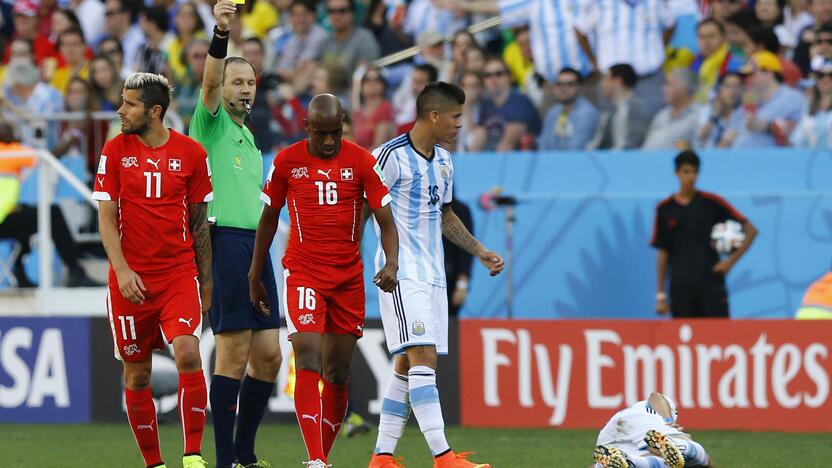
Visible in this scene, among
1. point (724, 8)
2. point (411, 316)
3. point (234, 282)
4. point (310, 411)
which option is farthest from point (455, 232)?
point (724, 8)

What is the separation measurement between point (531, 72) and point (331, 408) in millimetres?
8152

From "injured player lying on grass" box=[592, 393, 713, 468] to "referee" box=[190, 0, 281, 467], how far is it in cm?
203

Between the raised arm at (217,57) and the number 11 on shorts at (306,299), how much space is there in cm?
125

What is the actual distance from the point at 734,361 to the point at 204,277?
214 inches

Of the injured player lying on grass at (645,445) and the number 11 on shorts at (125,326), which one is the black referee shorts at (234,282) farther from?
the injured player lying on grass at (645,445)

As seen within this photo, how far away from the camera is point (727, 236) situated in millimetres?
13625

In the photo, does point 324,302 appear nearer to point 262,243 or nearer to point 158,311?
point 262,243

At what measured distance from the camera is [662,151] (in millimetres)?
14875

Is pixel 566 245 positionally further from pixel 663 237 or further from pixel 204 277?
pixel 204 277

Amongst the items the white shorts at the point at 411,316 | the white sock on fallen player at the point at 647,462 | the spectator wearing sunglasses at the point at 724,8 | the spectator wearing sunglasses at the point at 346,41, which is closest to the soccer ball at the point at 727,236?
the spectator wearing sunglasses at the point at 724,8

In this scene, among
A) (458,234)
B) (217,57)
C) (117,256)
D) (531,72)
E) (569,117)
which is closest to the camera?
(117,256)

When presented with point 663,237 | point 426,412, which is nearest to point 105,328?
point 663,237

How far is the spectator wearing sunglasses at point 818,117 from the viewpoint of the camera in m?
14.1

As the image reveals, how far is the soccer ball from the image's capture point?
1359 cm
